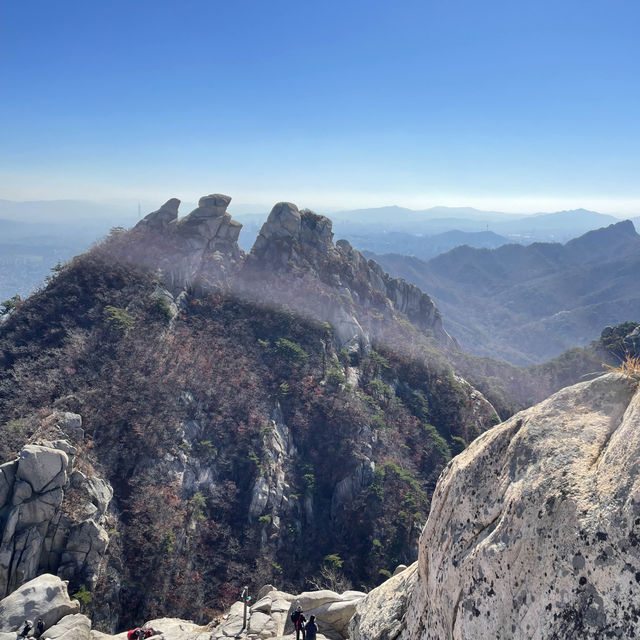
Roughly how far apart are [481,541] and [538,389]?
68.9 m

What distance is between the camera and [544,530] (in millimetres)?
5672

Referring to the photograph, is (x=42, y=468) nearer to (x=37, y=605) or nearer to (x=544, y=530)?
(x=37, y=605)

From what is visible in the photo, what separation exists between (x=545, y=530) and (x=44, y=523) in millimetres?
23716

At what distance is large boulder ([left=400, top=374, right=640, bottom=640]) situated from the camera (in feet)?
15.9

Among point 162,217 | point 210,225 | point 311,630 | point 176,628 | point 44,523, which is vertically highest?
point 162,217

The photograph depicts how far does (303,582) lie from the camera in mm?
29969

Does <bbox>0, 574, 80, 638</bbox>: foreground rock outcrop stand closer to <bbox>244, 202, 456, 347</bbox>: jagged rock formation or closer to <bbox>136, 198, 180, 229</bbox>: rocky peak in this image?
<bbox>244, 202, 456, 347</bbox>: jagged rock formation

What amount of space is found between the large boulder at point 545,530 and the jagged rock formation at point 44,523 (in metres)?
19.8

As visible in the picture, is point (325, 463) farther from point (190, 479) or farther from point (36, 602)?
point (36, 602)

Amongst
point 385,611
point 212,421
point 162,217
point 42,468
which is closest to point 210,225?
point 162,217

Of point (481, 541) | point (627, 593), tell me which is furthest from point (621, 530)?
point (481, 541)

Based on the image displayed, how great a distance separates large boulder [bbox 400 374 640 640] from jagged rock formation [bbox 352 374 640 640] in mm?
14

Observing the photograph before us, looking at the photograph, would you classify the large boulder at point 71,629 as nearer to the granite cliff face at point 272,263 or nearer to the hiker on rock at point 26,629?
the hiker on rock at point 26,629

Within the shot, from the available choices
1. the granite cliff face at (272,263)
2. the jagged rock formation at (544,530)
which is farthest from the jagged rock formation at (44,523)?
the granite cliff face at (272,263)
